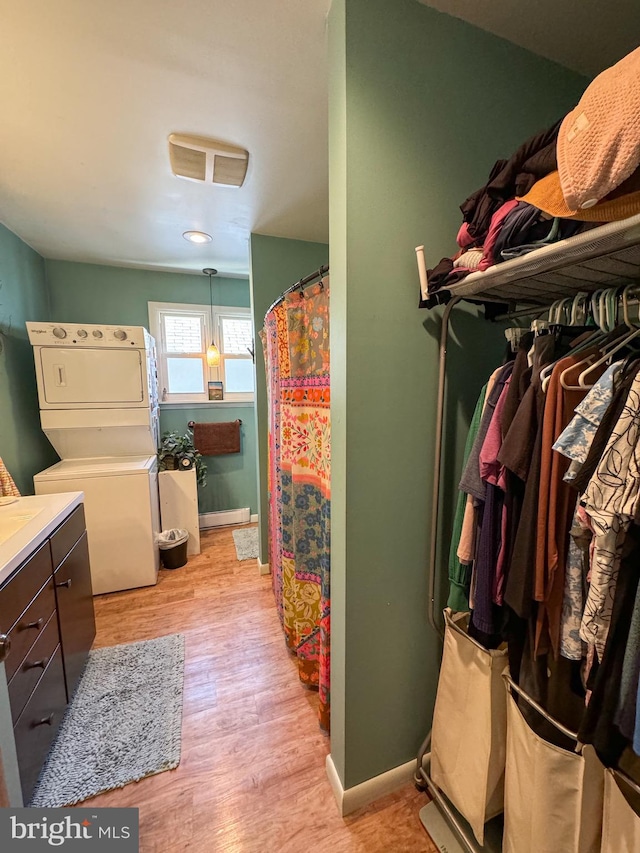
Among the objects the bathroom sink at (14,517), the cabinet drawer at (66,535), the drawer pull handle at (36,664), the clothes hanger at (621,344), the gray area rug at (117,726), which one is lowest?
the gray area rug at (117,726)

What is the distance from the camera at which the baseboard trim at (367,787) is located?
115cm

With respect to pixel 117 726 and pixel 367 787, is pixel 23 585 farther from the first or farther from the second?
pixel 367 787

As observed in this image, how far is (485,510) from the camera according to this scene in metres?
0.89

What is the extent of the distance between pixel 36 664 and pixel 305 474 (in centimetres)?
120

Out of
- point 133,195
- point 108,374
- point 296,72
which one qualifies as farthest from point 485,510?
point 108,374

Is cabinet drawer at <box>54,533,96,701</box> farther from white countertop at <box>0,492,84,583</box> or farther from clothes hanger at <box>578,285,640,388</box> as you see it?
clothes hanger at <box>578,285,640,388</box>

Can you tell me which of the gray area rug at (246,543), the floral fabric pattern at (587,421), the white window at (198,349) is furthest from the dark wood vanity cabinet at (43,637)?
the white window at (198,349)

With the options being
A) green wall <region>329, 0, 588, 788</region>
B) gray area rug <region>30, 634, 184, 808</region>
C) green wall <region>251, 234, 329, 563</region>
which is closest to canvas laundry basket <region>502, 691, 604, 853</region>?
green wall <region>329, 0, 588, 788</region>

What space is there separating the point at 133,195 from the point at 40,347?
1213 millimetres

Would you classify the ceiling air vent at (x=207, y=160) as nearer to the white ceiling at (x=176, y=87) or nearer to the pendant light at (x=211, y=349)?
the white ceiling at (x=176, y=87)

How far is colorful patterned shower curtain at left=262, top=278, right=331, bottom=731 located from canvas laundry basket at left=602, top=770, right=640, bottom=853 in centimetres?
88

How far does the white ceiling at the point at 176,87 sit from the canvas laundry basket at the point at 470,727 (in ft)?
6.24

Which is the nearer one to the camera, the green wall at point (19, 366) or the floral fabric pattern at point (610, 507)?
the floral fabric pattern at point (610, 507)

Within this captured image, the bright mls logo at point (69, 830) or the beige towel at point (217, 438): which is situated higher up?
the beige towel at point (217, 438)
